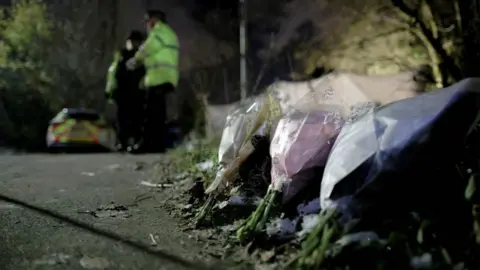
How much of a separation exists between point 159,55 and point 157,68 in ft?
0.86

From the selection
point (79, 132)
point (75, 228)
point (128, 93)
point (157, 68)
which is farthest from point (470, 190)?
point (79, 132)

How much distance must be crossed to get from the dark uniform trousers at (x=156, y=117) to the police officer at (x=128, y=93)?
447 millimetres

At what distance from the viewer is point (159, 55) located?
25.1 ft

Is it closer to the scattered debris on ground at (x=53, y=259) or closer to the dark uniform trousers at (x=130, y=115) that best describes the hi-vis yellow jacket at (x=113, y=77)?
the dark uniform trousers at (x=130, y=115)

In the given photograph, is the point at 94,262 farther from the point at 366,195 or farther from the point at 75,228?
the point at 366,195

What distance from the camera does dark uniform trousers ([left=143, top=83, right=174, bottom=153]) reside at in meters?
8.19

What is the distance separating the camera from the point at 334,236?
2670 mm

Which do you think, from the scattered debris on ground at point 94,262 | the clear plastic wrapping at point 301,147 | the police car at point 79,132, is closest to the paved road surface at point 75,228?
the scattered debris on ground at point 94,262

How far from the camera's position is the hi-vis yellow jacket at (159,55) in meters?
7.61

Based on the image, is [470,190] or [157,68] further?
[157,68]

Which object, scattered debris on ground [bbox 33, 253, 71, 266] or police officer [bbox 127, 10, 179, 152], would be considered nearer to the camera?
scattered debris on ground [bbox 33, 253, 71, 266]

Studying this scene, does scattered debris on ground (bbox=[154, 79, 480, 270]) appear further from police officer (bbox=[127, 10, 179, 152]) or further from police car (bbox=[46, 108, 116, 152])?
police car (bbox=[46, 108, 116, 152])

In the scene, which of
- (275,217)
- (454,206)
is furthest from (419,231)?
(275,217)

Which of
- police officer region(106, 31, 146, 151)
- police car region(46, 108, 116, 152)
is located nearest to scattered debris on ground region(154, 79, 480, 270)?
police officer region(106, 31, 146, 151)
